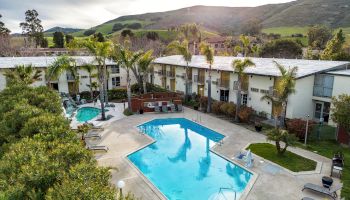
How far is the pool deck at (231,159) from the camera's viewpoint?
13.1m

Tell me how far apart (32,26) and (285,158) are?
81.2 metres

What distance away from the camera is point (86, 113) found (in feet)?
96.8

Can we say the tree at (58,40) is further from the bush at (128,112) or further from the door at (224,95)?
the door at (224,95)

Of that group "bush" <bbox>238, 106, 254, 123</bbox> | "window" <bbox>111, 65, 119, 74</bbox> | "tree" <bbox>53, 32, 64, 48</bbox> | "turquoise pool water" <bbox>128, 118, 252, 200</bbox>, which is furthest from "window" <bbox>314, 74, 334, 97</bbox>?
"tree" <bbox>53, 32, 64, 48</bbox>

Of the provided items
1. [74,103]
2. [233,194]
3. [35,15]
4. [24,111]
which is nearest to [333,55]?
[233,194]

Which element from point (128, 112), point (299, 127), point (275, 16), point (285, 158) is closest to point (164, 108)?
point (128, 112)

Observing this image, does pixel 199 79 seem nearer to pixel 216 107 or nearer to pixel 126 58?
pixel 216 107

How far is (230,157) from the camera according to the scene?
17.4 m

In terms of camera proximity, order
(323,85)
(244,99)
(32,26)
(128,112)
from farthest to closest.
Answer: (32,26)
(128,112)
(244,99)
(323,85)

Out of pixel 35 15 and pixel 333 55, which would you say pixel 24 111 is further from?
pixel 35 15

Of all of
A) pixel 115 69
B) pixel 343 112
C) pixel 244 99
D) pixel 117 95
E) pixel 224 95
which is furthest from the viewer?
pixel 115 69

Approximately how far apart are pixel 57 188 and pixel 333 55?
140ft

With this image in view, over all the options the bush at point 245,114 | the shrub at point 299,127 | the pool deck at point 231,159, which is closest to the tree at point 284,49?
the bush at point 245,114

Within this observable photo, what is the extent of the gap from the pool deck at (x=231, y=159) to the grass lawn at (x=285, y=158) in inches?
19.8
